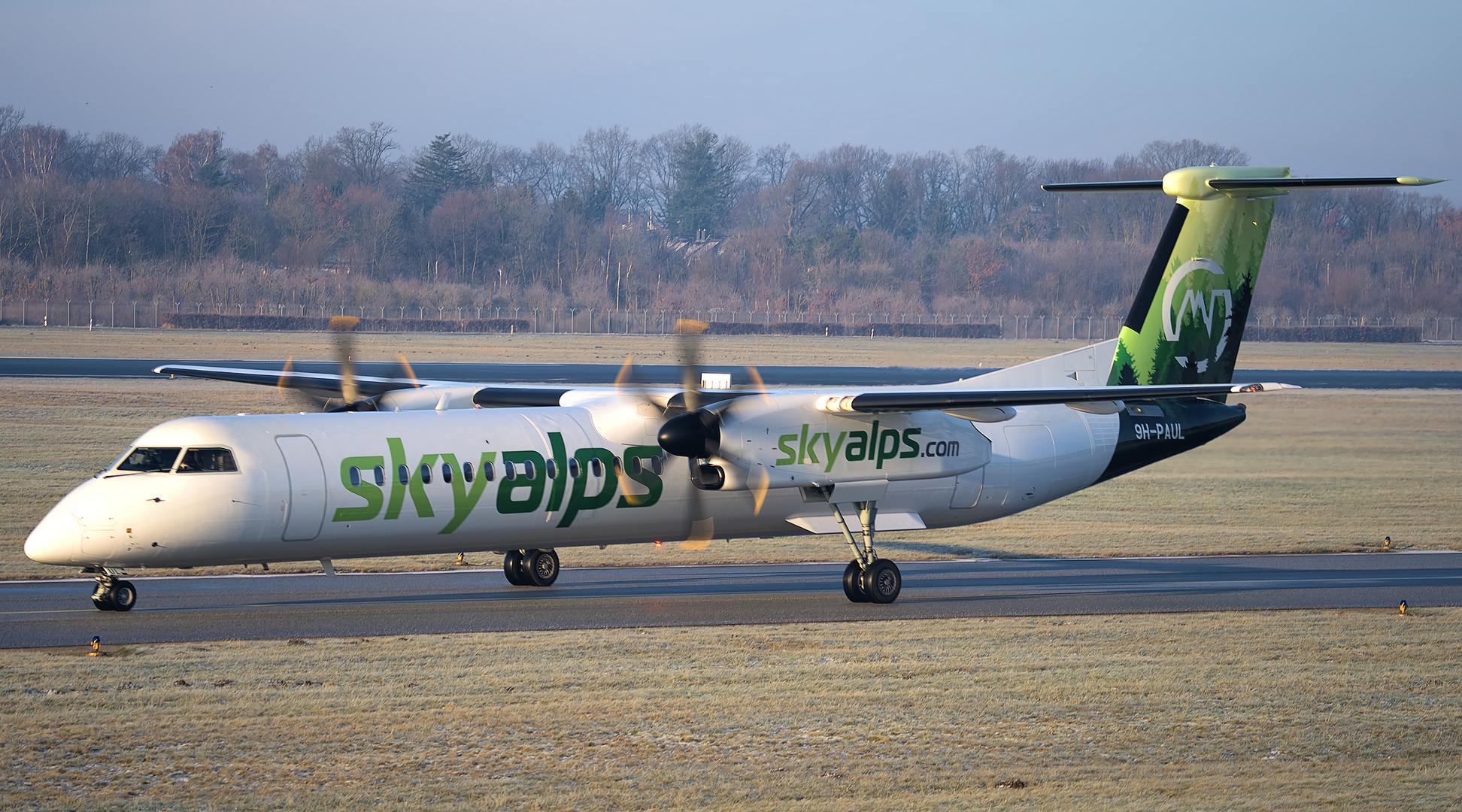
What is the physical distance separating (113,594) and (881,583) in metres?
10.0

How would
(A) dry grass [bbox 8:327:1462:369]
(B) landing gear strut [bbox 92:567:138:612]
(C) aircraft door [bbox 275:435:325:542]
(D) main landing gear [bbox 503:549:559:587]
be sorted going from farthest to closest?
(A) dry grass [bbox 8:327:1462:369], (D) main landing gear [bbox 503:549:559:587], (B) landing gear strut [bbox 92:567:138:612], (C) aircraft door [bbox 275:435:325:542]

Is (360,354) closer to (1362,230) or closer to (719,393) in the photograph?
(719,393)

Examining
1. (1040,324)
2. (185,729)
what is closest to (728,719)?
(185,729)

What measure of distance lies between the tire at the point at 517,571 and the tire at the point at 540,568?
5 cm

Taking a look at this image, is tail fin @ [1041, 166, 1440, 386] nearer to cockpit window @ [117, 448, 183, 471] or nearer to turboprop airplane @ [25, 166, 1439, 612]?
turboprop airplane @ [25, 166, 1439, 612]

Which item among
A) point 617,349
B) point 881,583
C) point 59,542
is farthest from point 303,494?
point 617,349

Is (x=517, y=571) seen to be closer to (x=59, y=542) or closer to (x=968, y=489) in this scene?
(x=59, y=542)

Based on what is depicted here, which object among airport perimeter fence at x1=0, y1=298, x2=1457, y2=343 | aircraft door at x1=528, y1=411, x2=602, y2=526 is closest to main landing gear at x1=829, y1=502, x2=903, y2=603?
aircraft door at x1=528, y1=411, x2=602, y2=526

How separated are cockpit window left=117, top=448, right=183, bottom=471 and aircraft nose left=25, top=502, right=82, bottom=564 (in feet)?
2.78

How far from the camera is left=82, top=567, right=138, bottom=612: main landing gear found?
1605cm

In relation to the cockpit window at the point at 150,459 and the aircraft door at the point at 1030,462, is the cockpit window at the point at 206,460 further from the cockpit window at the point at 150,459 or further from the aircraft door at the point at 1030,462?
the aircraft door at the point at 1030,462

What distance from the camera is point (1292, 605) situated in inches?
723

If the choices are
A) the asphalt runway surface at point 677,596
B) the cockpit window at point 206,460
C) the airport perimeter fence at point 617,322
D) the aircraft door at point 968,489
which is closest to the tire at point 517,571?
the asphalt runway surface at point 677,596

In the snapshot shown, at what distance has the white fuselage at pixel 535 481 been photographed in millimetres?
15016
